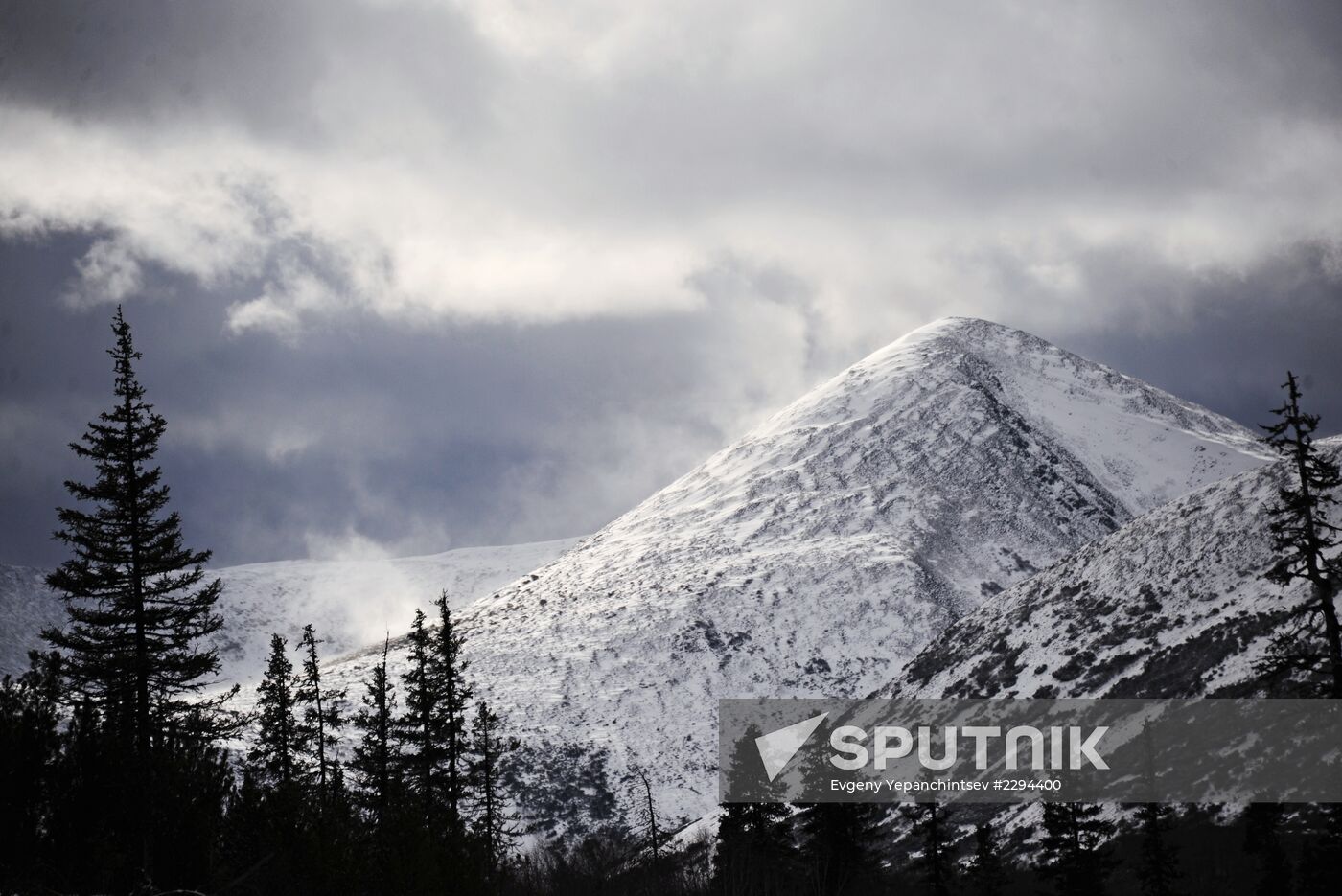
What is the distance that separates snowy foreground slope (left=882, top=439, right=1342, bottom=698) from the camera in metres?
72.4

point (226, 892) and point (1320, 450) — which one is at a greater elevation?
point (1320, 450)

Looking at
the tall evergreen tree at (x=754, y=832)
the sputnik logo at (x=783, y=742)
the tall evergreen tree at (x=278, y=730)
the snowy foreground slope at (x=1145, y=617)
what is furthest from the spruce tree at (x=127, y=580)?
the sputnik logo at (x=783, y=742)

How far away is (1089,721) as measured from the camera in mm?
70438

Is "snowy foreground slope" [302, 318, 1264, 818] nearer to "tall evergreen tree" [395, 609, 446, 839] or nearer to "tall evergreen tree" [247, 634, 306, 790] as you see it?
"tall evergreen tree" [247, 634, 306, 790]

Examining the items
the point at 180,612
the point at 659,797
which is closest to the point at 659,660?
the point at 659,797

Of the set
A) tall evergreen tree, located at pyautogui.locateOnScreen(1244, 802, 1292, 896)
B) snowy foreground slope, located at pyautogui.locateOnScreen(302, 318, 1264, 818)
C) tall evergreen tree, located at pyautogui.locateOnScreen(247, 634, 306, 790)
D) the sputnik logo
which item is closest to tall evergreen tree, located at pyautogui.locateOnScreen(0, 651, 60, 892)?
tall evergreen tree, located at pyautogui.locateOnScreen(247, 634, 306, 790)

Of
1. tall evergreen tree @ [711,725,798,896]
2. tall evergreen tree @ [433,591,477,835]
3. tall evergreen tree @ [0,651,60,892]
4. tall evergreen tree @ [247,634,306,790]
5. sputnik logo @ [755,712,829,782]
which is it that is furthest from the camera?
sputnik logo @ [755,712,829,782]

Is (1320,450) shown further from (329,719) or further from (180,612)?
(180,612)

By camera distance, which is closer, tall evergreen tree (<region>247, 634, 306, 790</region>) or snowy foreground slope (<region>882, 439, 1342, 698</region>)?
tall evergreen tree (<region>247, 634, 306, 790</region>)

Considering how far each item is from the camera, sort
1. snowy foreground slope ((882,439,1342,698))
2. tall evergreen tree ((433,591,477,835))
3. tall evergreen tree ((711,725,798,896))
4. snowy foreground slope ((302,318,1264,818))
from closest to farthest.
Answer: tall evergreen tree ((433,591,477,835)) → tall evergreen tree ((711,725,798,896)) → snowy foreground slope ((882,439,1342,698)) → snowy foreground slope ((302,318,1264,818))

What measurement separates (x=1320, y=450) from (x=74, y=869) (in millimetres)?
99919

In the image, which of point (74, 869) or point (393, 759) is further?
point (393, 759)

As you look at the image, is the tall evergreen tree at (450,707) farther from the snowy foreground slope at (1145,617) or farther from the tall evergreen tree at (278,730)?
the snowy foreground slope at (1145,617)

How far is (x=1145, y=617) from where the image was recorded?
83750 mm
